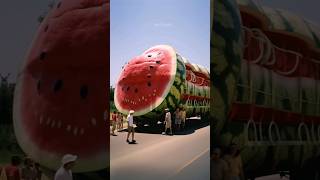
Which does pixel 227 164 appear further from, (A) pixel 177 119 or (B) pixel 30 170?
(B) pixel 30 170

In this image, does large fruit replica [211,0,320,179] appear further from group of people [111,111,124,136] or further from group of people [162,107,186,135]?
group of people [111,111,124,136]

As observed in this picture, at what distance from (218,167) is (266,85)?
0.92 meters

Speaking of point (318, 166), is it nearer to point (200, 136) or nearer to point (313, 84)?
point (313, 84)

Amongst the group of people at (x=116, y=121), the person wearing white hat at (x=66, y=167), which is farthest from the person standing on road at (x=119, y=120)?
the person wearing white hat at (x=66, y=167)

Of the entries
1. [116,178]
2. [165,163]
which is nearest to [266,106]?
[165,163]

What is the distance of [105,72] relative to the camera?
3.92 m

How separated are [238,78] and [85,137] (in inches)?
58.3

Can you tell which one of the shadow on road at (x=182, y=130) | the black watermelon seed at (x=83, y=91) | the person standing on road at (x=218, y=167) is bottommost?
the person standing on road at (x=218, y=167)

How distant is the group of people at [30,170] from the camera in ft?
12.4

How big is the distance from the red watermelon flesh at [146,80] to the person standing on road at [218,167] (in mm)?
713

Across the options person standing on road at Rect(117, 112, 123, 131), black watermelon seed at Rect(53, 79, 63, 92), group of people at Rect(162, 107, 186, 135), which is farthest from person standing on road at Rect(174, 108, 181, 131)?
black watermelon seed at Rect(53, 79, 63, 92)

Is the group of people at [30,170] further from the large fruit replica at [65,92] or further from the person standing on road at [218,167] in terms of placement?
the person standing on road at [218,167]

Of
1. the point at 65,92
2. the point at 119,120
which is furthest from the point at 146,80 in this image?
the point at 65,92

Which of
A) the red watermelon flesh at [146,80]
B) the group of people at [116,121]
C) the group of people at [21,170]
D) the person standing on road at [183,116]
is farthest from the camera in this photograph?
the person standing on road at [183,116]
